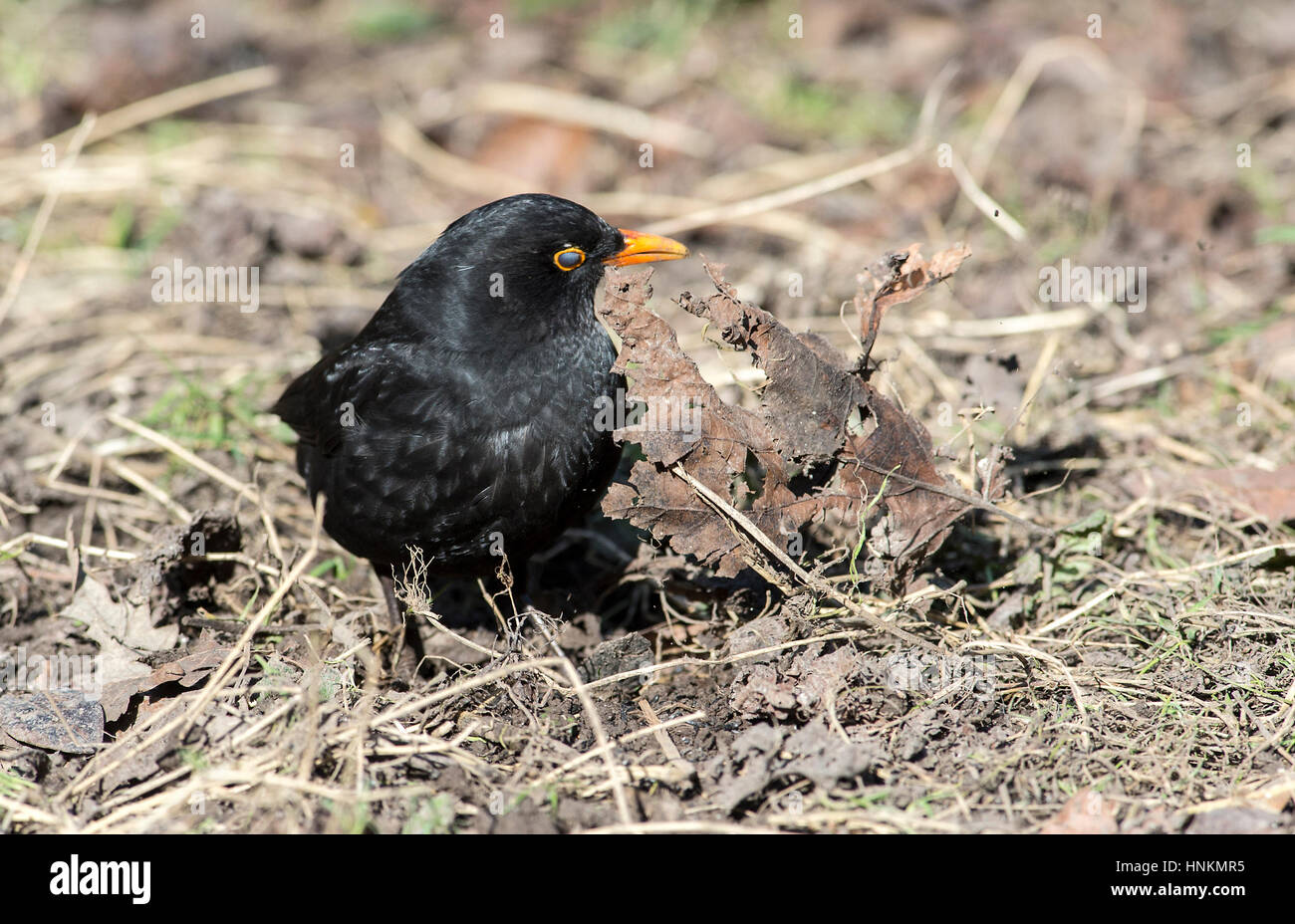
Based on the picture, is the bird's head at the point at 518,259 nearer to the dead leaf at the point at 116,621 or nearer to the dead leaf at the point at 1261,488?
the dead leaf at the point at 116,621

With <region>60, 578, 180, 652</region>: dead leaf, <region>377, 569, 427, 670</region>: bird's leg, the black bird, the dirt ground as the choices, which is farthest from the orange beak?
<region>60, 578, 180, 652</region>: dead leaf

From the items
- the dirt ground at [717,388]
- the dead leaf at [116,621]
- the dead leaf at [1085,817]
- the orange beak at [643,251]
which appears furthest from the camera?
the orange beak at [643,251]

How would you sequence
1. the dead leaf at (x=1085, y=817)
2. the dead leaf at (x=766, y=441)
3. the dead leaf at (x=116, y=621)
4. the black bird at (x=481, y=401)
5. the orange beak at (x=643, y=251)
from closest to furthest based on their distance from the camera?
the dead leaf at (x=1085, y=817) → the dead leaf at (x=766, y=441) → the black bird at (x=481, y=401) → the dead leaf at (x=116, y=621) → the orange beak at (x=643, y=251)

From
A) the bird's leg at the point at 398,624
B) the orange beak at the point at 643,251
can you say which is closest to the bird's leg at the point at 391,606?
the bird's leg at the point at 398,624

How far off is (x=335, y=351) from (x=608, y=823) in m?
2.28

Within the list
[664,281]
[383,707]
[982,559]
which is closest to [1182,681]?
[982,559]

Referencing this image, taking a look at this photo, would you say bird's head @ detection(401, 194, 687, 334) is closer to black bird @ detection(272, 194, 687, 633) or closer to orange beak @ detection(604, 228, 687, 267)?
black bird @ detection(272, 194, 687, 633)

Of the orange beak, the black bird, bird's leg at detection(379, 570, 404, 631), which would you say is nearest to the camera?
the black bird

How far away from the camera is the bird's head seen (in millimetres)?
4074

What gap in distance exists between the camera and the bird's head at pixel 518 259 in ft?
13.4

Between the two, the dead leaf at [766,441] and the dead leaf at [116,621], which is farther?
the dead leaf at [116,621]

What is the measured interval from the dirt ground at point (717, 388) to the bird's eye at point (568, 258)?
69cm

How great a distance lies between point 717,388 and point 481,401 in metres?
1.79
